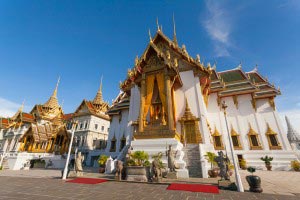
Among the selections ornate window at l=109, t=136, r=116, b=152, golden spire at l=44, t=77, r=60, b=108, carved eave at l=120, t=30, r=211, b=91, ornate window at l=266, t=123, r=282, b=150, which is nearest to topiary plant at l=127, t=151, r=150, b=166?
carved eave at l=120, t=30, r=211, b=91

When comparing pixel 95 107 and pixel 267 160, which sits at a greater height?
pixel 95 107

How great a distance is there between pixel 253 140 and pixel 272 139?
167 centimetres

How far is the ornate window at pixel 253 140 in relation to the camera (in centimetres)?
1477

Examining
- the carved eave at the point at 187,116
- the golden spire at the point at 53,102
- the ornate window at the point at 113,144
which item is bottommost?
the ornate window at the point at 113,144


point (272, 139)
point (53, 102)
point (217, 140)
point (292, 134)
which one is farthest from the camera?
point (292, 134)

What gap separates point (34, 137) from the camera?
2100 cm

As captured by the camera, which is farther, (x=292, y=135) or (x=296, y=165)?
(x=292, y=135)

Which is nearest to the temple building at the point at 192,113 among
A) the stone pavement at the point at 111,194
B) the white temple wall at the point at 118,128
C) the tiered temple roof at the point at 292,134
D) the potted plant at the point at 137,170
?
the white temple wall at the point at 118,128

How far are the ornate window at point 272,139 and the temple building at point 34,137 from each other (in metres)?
26.4

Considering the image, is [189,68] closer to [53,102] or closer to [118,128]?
[118,128]

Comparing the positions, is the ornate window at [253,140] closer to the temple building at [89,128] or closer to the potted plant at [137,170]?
the potted plant at [137,170]

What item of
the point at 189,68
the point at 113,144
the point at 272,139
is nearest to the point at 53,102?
the point at 113,144

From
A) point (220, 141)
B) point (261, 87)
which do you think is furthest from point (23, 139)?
point (261, 87)

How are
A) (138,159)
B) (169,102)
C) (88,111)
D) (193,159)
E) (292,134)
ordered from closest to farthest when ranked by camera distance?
(138,159) < (193,159) < (169,102) < (88,111) < (292,134)
